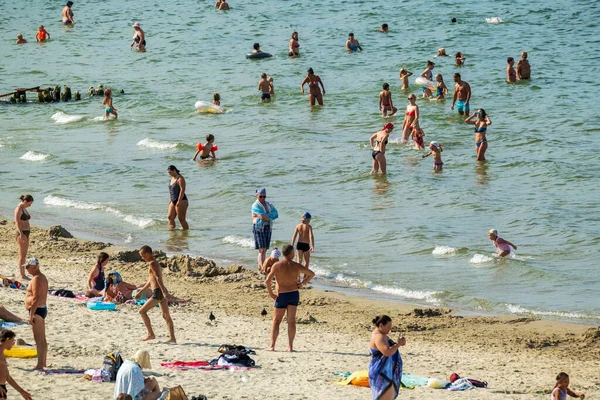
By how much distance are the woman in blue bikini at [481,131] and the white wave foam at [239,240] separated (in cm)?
649

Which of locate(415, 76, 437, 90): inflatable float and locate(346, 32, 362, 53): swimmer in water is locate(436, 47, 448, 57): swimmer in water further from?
locate(415, 76, 437, 90): inflatable float

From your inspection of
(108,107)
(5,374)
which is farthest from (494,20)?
(5,374)

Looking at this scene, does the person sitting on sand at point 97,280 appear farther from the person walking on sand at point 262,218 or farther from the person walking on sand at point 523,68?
the person walking on sand at point 523,68

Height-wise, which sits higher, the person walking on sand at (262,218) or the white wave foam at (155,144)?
the person walking on sand at (262,218)

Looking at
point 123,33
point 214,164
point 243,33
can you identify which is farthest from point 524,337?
point 123,33

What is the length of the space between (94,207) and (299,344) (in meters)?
9.59

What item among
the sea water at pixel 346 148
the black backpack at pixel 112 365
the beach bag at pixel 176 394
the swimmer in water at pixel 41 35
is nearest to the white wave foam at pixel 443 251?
the sea water at pixel 346 148

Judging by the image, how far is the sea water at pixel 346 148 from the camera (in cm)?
1664

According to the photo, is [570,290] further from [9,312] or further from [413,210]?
[9,312]

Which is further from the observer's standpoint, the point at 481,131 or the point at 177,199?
the point at 481,131

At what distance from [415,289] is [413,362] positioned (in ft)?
11.3

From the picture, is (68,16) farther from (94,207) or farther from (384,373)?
(384,373)

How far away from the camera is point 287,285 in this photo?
38.3ft

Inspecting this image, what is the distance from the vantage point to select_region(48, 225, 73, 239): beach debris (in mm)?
18078
